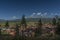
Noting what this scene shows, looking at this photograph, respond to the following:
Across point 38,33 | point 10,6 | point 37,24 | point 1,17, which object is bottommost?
point 38,33

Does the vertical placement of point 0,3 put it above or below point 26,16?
above

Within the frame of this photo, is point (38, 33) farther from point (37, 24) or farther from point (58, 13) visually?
point (58, 13)

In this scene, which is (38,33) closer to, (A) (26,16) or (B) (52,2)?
(A) (26,16)

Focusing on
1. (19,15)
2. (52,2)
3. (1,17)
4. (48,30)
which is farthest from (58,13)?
(1,17)

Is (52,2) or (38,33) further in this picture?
(52,2)

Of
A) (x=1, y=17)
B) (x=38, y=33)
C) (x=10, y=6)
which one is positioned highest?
(x=10, y=6)

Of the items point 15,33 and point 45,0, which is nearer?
point 15,33

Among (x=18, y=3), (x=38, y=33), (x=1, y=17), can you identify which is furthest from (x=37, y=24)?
(x=1, y=17)

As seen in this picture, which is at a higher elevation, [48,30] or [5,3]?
[5,3]
